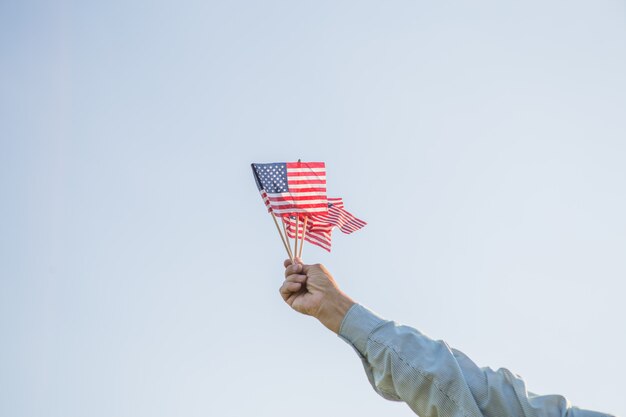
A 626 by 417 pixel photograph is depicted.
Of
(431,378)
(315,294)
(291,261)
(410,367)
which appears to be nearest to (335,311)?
(315,294)

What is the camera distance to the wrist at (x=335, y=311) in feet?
16.0

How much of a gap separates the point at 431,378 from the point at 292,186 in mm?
3459

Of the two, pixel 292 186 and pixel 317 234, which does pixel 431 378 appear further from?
pixel 317 234

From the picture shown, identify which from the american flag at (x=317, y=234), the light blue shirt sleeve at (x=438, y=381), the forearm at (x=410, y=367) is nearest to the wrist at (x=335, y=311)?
the forearm at (x=410, y=367)

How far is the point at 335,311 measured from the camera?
4.93 meters

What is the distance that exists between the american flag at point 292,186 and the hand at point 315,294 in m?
1.63

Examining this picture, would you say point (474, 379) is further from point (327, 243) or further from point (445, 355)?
point (327, 243)

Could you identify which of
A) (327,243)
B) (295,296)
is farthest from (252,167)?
(295,296)

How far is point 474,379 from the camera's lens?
441 cm

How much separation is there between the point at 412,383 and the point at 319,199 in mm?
3555

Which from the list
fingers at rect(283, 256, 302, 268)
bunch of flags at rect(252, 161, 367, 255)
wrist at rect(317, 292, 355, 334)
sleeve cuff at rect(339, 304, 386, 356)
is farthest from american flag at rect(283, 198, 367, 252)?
sleeve cuff at rect(339, 304, 386, 356)

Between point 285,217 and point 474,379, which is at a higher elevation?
point 285,217

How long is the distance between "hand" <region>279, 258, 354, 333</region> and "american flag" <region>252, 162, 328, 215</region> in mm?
1627

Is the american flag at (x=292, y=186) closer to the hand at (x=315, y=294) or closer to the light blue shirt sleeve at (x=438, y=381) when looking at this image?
the hand at (x=315, y=294)
